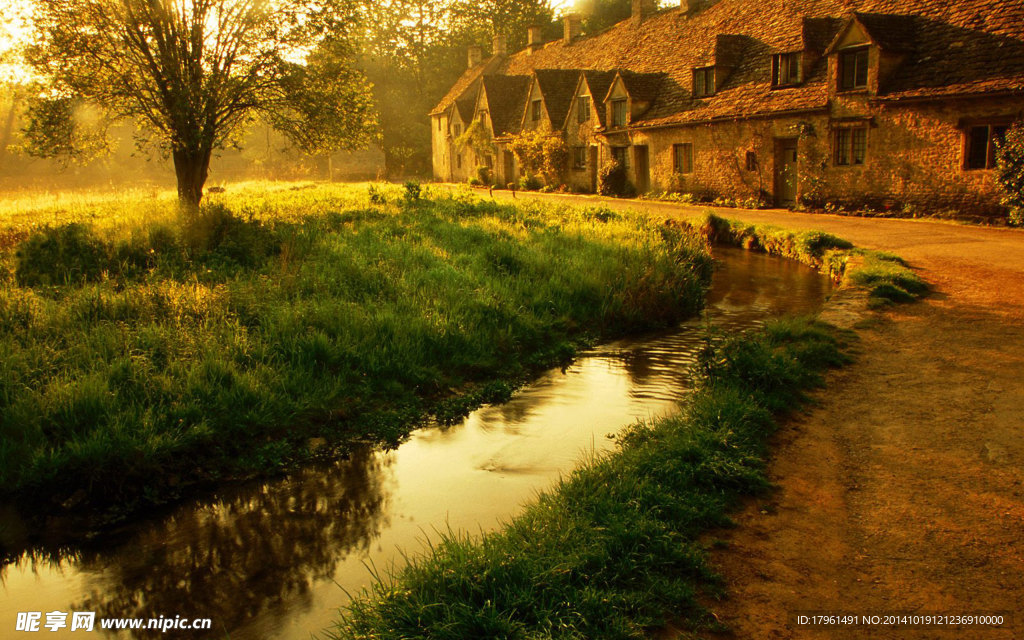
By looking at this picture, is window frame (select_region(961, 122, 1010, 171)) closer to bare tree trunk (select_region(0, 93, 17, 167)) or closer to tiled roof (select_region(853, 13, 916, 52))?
tiled roof (select_region(853, 13, 916, 52))

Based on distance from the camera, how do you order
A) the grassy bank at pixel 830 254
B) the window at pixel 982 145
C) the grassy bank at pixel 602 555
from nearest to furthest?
the grassy bank at pixel 602 555 → the grassy bank at pixel 830 254 → the window at pixel 982 145

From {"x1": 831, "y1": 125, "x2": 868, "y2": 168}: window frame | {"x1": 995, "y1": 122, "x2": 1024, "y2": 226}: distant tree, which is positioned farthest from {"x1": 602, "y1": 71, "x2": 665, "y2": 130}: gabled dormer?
{"x1": 995, "y1": 122, "x2": 1024, "y2": 226}: distant tree

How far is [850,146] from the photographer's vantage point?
22.9 m

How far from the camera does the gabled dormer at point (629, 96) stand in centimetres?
3181

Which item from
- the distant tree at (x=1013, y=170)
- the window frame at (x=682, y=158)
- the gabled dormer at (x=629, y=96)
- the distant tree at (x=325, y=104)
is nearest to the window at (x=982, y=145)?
the distant tree at (x=1013, y=170)

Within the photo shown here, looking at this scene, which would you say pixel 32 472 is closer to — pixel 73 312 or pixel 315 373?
pixel 315 373

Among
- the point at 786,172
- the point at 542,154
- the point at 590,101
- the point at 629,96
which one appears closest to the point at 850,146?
the point at 786,172

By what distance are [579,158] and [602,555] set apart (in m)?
34.2

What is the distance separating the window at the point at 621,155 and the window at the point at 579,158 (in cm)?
293

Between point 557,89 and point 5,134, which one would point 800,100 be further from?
point 5,134

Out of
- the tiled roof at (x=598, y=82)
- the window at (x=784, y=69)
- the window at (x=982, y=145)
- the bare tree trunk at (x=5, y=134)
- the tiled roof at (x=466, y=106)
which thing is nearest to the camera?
the window at (x=982, y=145)

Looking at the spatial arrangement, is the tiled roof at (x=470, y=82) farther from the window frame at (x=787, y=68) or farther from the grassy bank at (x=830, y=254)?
the grassy bank at (x=830, y=254)

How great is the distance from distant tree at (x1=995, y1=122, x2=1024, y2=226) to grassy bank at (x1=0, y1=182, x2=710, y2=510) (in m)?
9.65

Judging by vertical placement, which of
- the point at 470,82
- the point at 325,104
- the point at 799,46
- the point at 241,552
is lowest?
the point at 241,552
